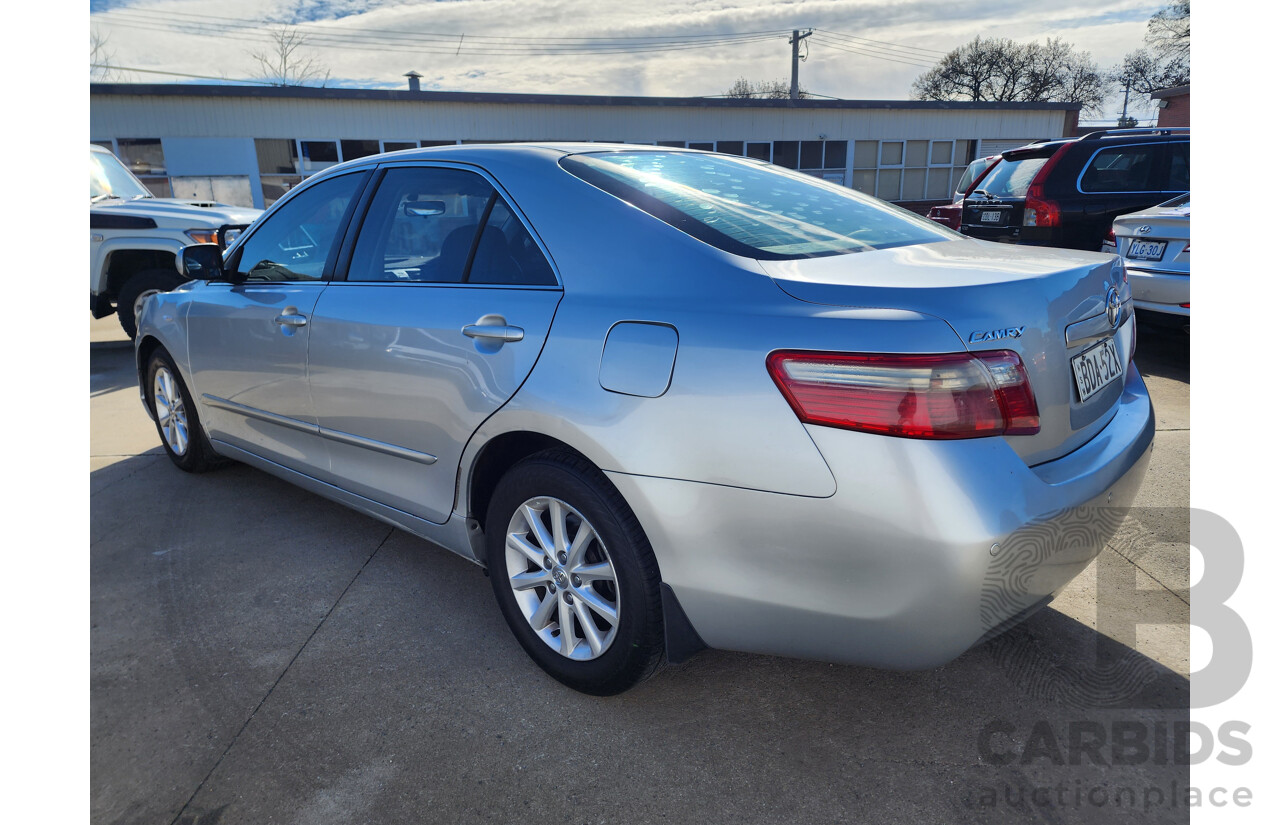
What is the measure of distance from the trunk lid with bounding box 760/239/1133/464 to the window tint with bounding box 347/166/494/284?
1.15 meters

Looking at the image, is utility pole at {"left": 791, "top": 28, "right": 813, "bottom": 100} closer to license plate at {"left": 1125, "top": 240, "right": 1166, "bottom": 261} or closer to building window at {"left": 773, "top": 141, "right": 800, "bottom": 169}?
building window at {"left": 773, "top": 141, "right": 800, "bottom": 169}

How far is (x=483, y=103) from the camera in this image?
20125 millimetres

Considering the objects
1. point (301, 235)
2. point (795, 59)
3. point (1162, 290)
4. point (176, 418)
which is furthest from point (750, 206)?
point (795, 59)

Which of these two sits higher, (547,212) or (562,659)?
(547,212)

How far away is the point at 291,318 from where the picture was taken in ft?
10.4

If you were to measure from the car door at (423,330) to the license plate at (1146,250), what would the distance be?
5.39 metres

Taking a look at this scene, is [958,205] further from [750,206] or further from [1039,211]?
[750,206]

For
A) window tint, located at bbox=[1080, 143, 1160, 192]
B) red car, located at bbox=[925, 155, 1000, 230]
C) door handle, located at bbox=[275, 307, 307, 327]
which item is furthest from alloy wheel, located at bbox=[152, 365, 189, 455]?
red car, located at bbox=[925, 155, 1000, 230]

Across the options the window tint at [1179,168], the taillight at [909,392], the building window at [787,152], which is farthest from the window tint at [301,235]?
the building window at [787,152]

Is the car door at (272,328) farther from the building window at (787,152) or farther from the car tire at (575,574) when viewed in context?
the building window at (787,152)

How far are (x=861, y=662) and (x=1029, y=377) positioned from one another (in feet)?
2.55

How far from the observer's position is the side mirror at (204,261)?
3738mm

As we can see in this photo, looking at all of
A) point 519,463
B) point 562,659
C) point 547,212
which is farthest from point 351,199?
point 562,659

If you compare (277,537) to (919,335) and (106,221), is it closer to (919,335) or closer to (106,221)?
(919,335)
